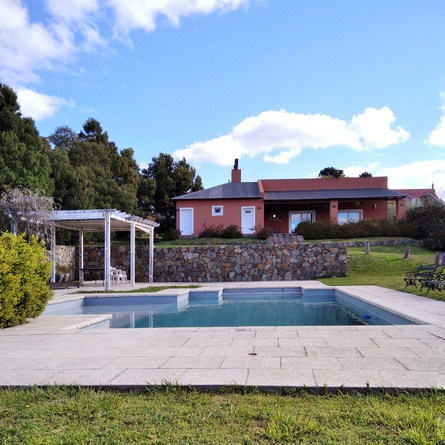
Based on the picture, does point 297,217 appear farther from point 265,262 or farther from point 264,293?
point 264,293

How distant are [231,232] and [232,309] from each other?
14184 millimetres

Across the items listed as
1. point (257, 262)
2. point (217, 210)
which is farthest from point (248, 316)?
point (217, 210)

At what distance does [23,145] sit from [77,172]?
6252 mm

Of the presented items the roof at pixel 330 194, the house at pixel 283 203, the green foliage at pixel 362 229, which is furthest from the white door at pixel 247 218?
the green foliage at pixel 362 229

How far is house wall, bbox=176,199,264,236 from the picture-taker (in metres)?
26.1

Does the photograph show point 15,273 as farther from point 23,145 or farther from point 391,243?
point 391,243

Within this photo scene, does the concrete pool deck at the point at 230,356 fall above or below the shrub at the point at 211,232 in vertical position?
below

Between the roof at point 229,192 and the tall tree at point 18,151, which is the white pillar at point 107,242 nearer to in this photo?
the tall tree at point 18,151

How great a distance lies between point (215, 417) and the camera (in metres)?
2.88

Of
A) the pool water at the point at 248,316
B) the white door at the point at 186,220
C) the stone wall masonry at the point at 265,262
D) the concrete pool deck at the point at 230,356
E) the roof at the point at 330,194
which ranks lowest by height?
the pool water at the point at 248,316

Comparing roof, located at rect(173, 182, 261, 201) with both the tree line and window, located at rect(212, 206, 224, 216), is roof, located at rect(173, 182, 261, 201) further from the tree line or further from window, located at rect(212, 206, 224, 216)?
the tree line

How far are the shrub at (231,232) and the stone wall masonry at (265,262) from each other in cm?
724

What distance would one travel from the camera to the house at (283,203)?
26078 millimetres

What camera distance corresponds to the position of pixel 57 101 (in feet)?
71.5
